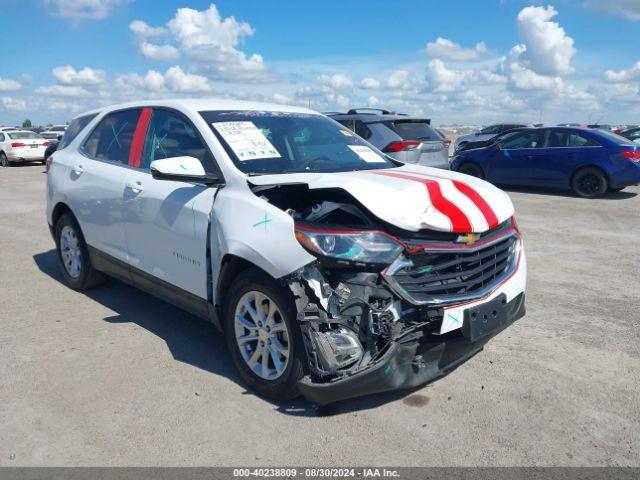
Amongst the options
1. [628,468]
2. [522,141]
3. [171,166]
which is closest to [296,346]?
[171,166]

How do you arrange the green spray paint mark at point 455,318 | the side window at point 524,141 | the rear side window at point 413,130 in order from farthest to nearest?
1. the side window at point 524,141
2. the rear side window at point 413,130
3. the green spray paint mark at point 455,318

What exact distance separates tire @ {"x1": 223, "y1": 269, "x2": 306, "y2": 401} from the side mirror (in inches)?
28.5

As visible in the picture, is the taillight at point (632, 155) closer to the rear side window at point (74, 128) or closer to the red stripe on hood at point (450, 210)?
the red stripe on hood at point (450, 210)

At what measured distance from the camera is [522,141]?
12.9m

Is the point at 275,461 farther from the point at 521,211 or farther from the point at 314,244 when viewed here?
the point at 521,211

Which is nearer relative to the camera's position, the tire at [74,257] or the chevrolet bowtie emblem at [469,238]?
the chevrolet bowtie emblem at [469,238]

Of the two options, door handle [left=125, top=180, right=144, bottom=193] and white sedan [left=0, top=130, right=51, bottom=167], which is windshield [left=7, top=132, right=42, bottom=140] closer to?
white sedan [left=0, top=130, right=51, bottom=167]

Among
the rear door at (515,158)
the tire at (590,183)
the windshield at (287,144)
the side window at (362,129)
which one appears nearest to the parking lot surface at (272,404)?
the windshield at (287,144)

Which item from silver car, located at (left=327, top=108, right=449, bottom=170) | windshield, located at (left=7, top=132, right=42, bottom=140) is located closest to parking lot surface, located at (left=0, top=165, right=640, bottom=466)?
silver car, located at (left=327, top=108, right=449, bottom=170)

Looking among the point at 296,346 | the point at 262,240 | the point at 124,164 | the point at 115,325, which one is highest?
the point at 124,164

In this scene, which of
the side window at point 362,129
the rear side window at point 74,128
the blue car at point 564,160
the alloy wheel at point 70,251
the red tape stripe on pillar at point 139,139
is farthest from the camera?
the blue car at point 564,160

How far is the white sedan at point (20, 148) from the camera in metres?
22.4

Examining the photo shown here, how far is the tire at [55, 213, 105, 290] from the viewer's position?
541 centimetres

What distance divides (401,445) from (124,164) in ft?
10.5
